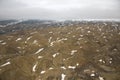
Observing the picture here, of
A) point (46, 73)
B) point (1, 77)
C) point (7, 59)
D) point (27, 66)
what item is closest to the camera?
point (1, 77)

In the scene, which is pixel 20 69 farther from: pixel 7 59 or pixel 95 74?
pixel 95 74

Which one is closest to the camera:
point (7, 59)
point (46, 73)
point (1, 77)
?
point (1, 77)

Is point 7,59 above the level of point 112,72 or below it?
above

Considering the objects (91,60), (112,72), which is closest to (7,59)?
(91,60)

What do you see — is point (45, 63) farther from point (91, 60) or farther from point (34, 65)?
point (91, 60)

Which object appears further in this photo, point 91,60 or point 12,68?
point 91,60

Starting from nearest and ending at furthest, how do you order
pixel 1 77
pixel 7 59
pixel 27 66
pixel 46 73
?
1. pixel 1 77
2. pixel 46 73
3. pixel 27 66
4. pixel 7 59

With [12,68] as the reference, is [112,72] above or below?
below

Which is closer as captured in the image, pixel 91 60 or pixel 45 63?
pixel 45 63

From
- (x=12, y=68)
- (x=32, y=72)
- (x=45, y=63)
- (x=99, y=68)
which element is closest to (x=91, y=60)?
(x=99, y=68)
